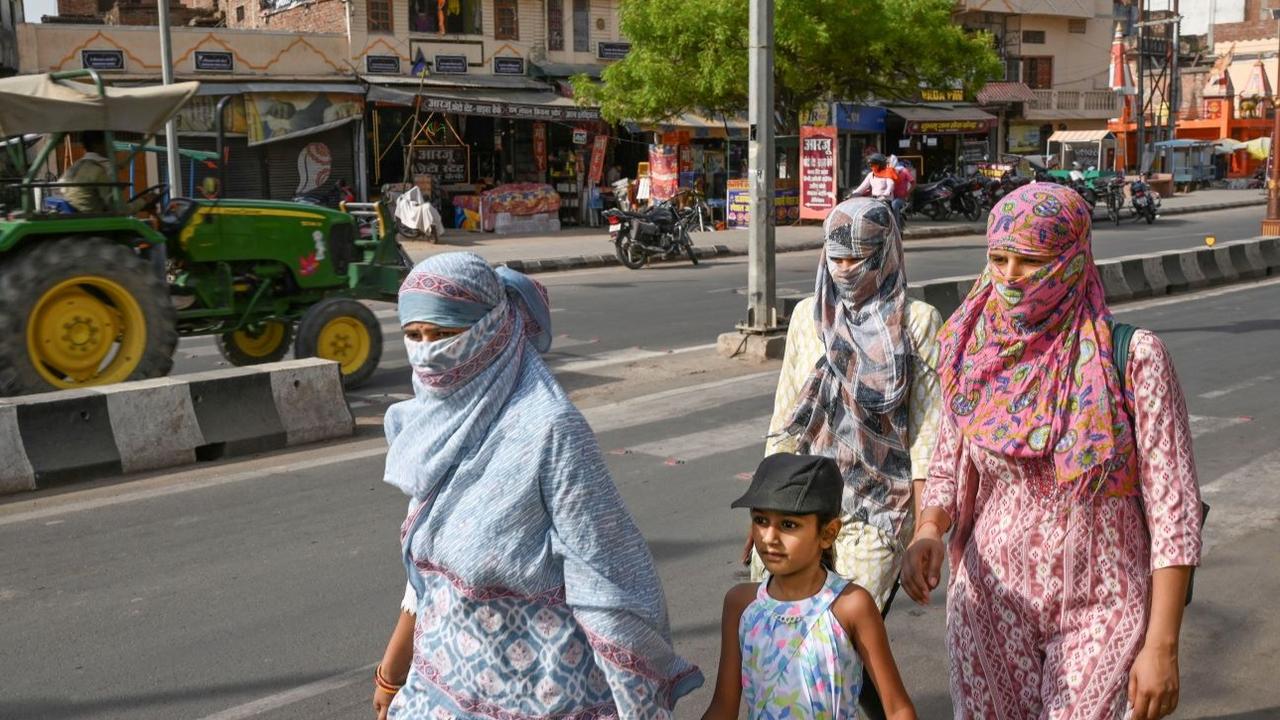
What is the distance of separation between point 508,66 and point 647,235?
35.2 feet

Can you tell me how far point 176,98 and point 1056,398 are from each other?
30.8 ft

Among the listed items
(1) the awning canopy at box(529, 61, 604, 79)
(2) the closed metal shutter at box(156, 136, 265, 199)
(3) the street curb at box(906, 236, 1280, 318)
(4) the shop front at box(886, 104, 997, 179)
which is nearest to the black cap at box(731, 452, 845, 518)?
(3) the street curb at box(906, 236, 1280, 318)

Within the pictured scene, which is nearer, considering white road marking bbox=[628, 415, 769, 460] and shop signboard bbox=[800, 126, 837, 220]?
white road marking bbox=[628, 415, 769, 460]

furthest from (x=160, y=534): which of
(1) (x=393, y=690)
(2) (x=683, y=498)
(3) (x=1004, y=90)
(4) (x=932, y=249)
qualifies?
(3) (x=1004, y=90)

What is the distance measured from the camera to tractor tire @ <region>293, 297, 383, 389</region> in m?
10.7

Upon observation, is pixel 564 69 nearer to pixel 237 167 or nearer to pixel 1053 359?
pixel 237 167

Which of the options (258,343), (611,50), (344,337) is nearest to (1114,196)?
(611,50)

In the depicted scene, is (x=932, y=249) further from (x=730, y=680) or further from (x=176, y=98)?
(x=730, y=680)

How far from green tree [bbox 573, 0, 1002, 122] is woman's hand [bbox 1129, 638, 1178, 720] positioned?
25143 mm

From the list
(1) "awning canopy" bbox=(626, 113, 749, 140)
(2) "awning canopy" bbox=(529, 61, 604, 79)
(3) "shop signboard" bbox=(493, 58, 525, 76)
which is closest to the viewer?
(3) "shop signboard" bbox=(493, 58, 525, 76)

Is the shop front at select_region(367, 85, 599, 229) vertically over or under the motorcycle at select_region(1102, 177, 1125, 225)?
over

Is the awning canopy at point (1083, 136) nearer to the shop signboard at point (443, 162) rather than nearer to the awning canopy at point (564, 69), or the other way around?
the awning canopy at point (564, 69)

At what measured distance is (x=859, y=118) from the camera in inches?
1467

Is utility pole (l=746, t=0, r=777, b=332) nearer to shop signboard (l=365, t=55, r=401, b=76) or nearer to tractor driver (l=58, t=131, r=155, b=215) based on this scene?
tractor driver (l=58, t=131, r=155, b=215)
